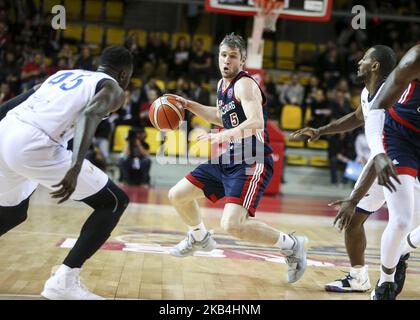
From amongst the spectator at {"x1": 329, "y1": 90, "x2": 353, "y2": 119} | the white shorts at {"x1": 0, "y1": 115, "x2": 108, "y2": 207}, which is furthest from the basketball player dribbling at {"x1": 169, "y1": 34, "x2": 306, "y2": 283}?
the spectator at {"x1": 329, "y1": 90, "x2": 353, "y2": 119}

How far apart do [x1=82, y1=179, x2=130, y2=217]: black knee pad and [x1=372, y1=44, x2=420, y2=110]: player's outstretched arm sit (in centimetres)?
176

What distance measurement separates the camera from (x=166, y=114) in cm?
596

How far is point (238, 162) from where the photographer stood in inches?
220

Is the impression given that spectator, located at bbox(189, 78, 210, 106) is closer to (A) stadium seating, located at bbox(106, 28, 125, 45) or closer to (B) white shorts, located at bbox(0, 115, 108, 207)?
(A) stadium seating, located at bbox(106, 28, 125, 45)

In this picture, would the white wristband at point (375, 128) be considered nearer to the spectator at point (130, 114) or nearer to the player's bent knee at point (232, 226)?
the player's bent knee at point (232, 226)

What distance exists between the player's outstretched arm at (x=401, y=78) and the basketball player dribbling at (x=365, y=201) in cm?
Result: 73

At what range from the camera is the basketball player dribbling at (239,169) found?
5.38 meters

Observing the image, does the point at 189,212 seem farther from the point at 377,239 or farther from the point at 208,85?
the point at 208,85

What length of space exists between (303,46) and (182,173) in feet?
21.9

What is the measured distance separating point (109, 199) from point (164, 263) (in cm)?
179

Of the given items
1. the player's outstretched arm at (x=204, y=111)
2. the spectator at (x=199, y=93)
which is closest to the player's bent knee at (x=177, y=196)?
the player's outstretched arm at (x=204, y=111)

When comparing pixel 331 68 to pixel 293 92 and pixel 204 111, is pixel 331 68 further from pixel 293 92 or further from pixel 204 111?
pixel 204 111

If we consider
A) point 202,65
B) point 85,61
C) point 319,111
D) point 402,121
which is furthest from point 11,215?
point 202,65
